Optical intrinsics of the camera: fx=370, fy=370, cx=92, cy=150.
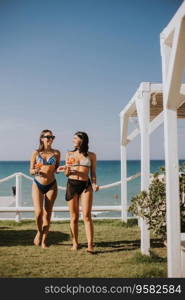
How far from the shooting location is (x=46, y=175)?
195 inches

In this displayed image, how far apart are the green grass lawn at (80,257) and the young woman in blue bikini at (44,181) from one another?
41 cm

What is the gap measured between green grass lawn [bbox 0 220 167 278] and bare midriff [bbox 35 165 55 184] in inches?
35.3

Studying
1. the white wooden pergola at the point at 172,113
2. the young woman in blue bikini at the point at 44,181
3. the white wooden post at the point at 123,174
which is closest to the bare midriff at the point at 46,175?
the young woman in blue bikini at the point at 44,181

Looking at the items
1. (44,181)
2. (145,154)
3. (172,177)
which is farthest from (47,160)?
(172,177)

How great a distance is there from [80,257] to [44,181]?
3.72 ft

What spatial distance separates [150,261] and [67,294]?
147 centimetres

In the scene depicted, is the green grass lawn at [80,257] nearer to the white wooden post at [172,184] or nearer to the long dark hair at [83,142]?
the white wooden post at [172,184]

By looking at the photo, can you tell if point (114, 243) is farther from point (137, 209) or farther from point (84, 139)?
point (84, 139)

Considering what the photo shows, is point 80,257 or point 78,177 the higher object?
point 78,177

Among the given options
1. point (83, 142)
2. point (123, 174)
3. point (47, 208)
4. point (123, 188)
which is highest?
point (83, 142)

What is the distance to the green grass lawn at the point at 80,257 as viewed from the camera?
12.2ft

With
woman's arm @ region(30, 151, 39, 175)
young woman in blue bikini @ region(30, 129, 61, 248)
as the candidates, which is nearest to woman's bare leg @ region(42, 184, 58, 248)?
young woman in blue bikini @ region(30, 129, 61, 248)

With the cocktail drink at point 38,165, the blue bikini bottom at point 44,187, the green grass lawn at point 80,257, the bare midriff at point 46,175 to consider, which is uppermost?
the cocktail drink at point 38,165

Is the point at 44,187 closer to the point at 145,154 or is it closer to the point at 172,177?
the point at 145,154
